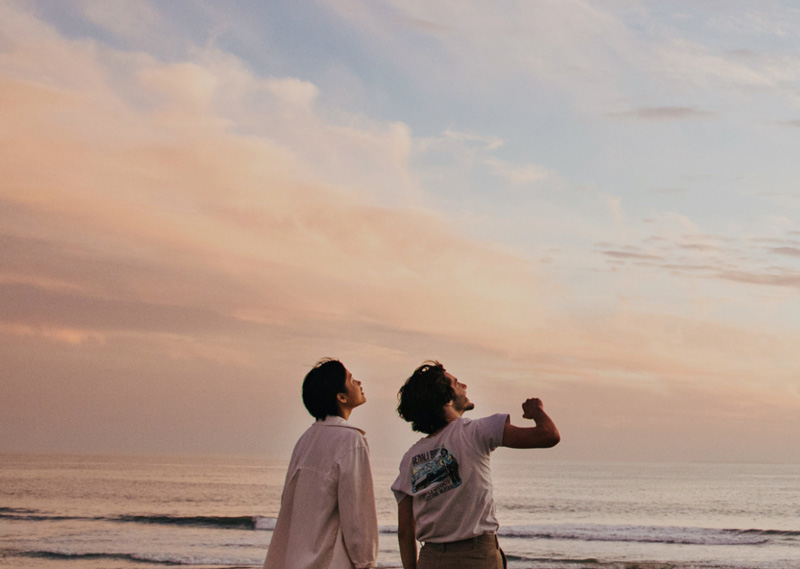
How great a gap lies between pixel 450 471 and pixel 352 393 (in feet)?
1.84

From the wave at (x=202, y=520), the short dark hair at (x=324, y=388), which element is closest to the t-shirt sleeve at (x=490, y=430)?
the short dark hair at (x=324, y=388)

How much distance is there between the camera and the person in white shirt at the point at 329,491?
3279mm

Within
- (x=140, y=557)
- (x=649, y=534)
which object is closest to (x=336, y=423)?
(x=140, y=557)

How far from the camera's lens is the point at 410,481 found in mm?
3584

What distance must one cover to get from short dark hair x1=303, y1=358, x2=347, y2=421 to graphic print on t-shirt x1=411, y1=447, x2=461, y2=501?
0.45 metres

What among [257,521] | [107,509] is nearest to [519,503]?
[257,521]

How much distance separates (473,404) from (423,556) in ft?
2.40

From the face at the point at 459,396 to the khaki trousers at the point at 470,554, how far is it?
1.94 feet

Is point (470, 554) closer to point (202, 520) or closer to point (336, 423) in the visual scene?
point (336, 423)

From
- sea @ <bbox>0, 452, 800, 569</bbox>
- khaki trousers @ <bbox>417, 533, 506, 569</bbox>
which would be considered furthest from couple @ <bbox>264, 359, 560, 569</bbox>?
sea @ <bbox>0, 452, 800, 569</bbox>

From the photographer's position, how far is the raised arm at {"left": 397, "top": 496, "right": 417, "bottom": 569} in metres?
3.52

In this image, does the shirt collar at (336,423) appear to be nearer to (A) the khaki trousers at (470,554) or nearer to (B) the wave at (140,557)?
(A) the khaki trousers at (470,554)

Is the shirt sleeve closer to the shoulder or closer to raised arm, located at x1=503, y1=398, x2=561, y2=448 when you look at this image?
the shoulder

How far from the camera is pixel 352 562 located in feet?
10.8
